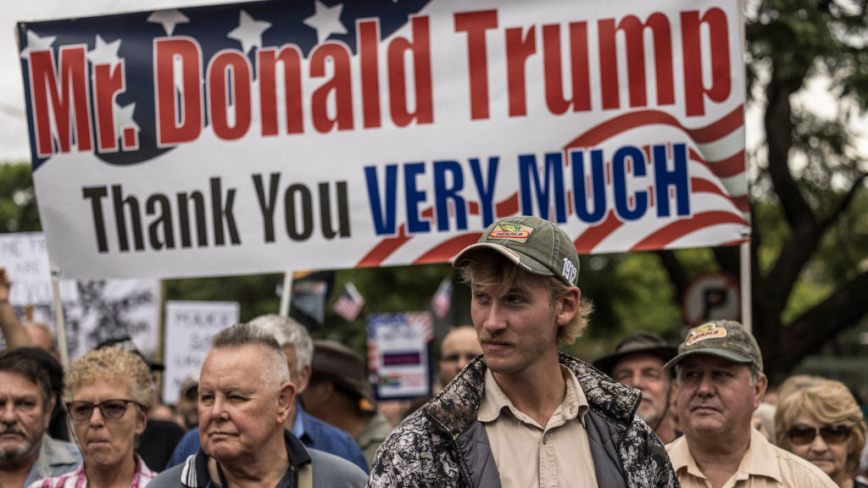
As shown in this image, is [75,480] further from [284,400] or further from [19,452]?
[284,400]

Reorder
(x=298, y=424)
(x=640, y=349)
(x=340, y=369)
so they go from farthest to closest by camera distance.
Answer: (x=340, y=369), (x=640, y=349), (x=298, y=424)

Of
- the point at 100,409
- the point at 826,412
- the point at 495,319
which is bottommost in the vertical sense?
the point at 826,412

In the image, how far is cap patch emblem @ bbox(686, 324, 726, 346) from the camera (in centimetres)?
408

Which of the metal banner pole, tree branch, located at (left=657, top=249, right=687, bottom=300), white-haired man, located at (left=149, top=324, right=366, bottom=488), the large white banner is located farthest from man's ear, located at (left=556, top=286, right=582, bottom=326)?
tree branch, located at (left=657, top=249, right=687, bottom=300)

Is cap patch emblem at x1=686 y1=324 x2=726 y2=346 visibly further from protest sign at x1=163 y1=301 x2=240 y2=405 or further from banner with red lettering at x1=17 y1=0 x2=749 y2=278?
protest sign at x1=163 y1=301 x2=240 y2=405

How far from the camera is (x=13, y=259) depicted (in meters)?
9.74

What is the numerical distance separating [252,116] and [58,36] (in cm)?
117

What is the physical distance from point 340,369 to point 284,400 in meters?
2.51

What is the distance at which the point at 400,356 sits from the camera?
471 inches

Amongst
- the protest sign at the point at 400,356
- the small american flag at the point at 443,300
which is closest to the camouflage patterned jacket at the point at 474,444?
the protest sign at the point at 400,356

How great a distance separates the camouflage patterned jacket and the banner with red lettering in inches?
100

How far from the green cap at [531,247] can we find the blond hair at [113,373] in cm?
198

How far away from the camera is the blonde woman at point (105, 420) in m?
4.24

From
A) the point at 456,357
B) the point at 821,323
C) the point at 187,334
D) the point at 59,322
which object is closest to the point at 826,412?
the point at 456,357
